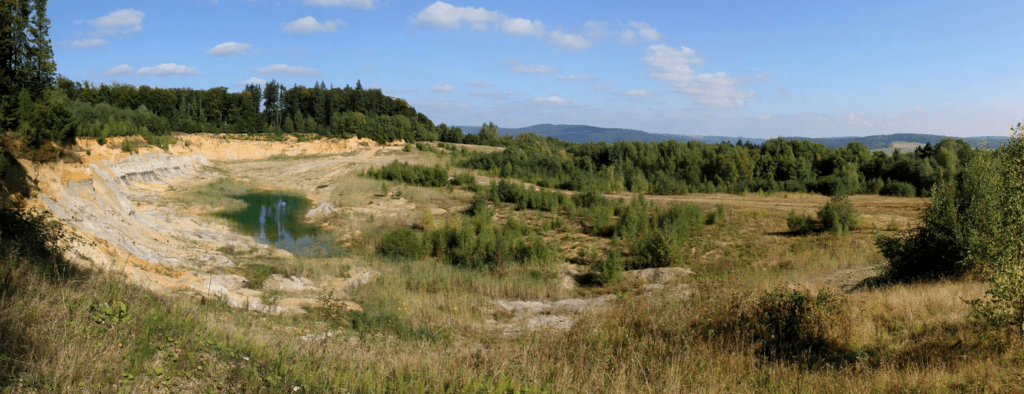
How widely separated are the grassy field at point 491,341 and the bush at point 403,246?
4374 millimetres

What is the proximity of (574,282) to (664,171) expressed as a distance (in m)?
23.2

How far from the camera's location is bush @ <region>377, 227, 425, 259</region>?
15.0 metres

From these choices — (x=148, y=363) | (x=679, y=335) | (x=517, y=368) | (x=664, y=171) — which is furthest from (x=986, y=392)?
(x=664, y=171)

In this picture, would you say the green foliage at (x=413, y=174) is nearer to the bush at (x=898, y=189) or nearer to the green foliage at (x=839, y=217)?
the green foliage at (x=839, y=217)

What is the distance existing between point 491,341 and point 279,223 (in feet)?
62.5

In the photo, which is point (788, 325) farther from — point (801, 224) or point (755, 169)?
point (755, 169)

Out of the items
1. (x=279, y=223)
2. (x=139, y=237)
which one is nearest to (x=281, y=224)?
(x=279, y=223)

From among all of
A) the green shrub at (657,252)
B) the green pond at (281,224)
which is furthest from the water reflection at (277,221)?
the green shrub at (657,252)

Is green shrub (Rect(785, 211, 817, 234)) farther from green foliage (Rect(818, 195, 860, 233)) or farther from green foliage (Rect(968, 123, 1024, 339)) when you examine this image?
green foliage (Rect(968, 123, 1024, 339))

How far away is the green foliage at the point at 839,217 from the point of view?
15664 mm

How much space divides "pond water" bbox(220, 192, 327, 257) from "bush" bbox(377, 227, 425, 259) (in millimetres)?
2618

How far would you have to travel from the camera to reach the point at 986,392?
445cm

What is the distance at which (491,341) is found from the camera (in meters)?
6.68

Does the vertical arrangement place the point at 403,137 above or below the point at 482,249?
above
